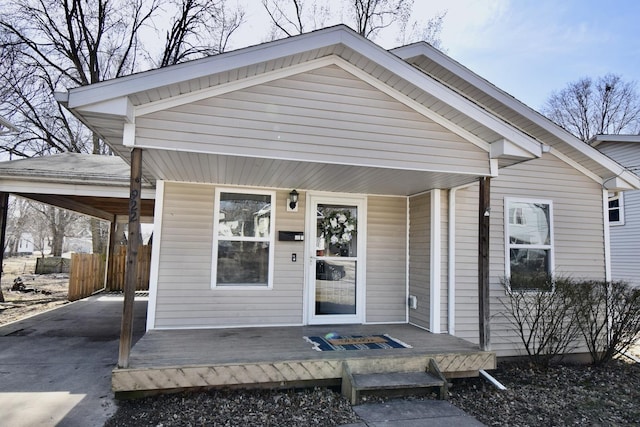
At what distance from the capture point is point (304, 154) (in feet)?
12.8

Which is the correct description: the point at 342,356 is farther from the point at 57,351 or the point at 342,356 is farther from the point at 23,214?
the point at 23,214

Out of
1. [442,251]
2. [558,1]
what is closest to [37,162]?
[442,251]

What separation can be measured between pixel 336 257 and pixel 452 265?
1713 millimetres

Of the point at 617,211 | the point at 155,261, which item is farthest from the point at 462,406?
the point at 617,211

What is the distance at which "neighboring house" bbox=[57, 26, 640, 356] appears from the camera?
146 inches

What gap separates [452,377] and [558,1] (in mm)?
9973

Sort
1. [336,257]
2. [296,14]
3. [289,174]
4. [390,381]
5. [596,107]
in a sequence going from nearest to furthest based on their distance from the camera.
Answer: [390,381] < [289,174] < [336,257] < [296,14] < [596,107]

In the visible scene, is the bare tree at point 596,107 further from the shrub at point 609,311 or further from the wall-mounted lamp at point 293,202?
the wall-mounted lamp at point 293,202

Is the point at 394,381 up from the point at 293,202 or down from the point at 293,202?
down

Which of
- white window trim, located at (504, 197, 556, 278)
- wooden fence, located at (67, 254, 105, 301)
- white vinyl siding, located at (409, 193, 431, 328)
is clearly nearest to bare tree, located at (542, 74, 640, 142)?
white window trim, located at (504, 197, 556, 278)

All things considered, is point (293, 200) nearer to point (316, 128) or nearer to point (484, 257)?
point (316, 128)

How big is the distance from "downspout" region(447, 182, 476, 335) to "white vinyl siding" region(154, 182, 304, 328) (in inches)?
85.8

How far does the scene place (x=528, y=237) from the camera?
6066mm

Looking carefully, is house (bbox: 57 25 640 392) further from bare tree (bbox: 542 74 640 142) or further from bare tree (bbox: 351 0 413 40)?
bare tree (bbox: 542 74 640 142)
